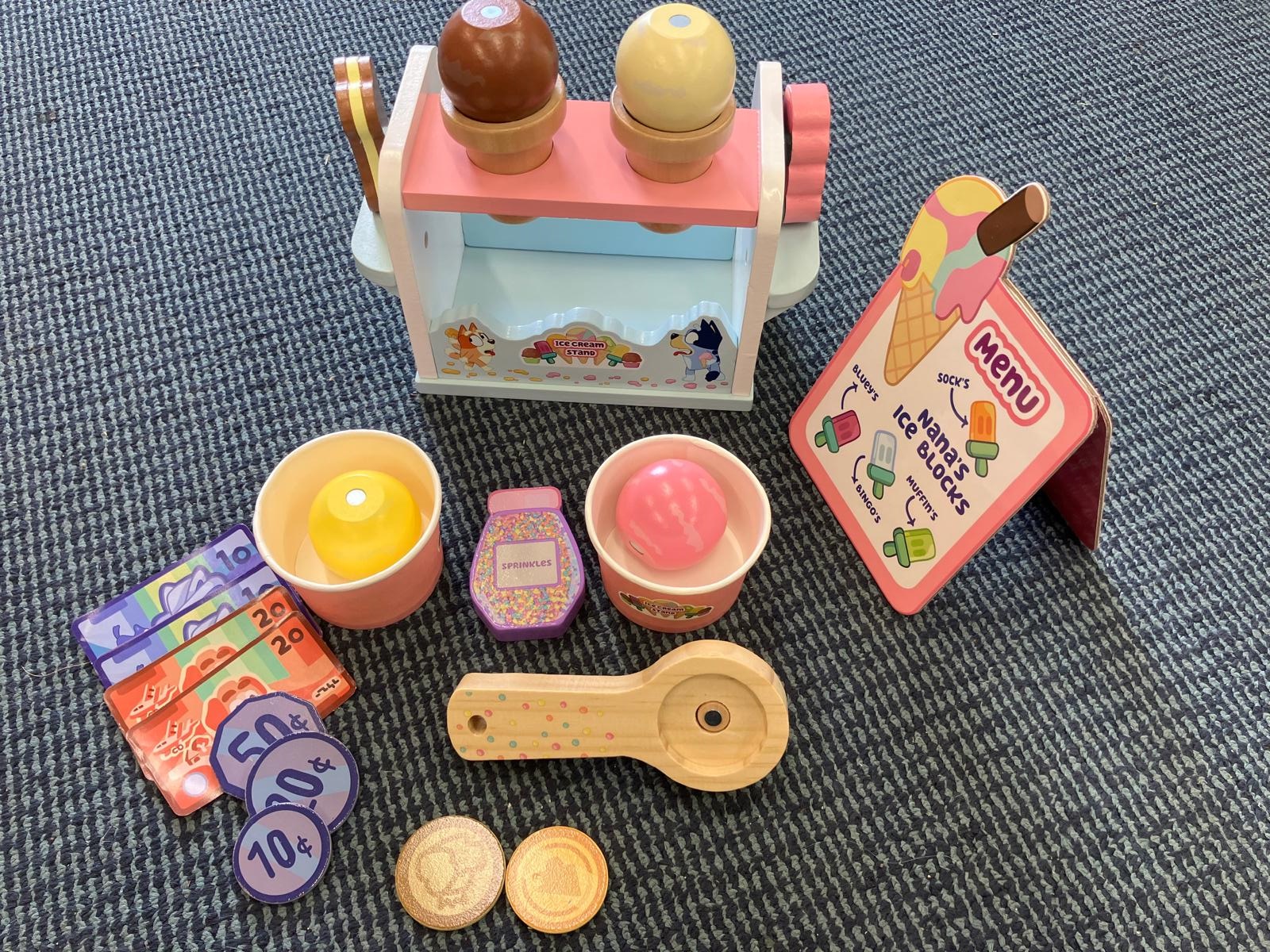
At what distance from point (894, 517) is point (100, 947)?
0.76 meters

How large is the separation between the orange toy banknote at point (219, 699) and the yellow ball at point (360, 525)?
85 mm

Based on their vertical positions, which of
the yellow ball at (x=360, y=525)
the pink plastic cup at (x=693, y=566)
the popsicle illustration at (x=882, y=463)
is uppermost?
the popsicle illustration at (x=882, y=463)

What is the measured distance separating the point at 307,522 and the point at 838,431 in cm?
51

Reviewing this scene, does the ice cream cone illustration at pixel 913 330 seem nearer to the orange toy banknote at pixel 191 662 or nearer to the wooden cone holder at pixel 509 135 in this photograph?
the wooden cone holder at pixel 509 135

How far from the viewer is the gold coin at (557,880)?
798mm

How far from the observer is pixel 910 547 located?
36.0 inches

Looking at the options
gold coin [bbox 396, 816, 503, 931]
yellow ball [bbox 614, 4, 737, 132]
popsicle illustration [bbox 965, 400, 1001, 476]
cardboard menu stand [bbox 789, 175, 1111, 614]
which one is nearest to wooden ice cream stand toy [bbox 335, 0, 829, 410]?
yellow ball [bbox 614, 4, 737, 132]

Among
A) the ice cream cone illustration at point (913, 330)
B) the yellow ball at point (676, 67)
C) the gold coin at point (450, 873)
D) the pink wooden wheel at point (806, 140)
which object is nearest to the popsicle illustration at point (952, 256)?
the ice cream cone illustration at point (913, 330)

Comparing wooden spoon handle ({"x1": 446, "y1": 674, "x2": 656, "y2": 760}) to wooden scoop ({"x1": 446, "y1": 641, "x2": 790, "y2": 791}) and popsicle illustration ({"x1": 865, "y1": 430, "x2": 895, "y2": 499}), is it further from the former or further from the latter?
popsicle illustration ({"x1": 865, "y1": 430, "x2": 895, "y2": 499})

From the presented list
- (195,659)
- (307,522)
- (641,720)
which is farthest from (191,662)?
(641,720)

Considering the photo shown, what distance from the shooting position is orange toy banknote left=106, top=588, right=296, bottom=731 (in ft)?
2.85

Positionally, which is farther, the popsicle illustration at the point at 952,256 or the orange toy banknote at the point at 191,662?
the orange toy banknote at the point at 191,662

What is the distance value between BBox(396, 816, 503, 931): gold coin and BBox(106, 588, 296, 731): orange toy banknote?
0.77 ft

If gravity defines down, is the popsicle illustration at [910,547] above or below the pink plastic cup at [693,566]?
above
